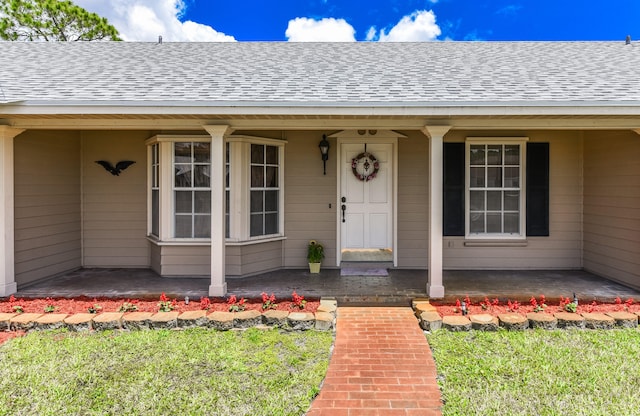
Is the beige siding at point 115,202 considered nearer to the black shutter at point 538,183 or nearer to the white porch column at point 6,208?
the white porch column at point 6,208

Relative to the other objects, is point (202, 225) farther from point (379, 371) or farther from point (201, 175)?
point (379, 371)

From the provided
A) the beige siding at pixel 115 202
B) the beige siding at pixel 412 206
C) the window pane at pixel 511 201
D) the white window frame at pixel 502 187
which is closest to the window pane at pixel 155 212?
the beige siding at pixel 115 202

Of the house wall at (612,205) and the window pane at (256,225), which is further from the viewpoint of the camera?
the window pane at (256,225)

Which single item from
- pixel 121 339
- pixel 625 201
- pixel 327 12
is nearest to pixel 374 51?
pixel 625 201

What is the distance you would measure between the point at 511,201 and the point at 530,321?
2820 millimetres

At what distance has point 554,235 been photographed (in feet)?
20.2

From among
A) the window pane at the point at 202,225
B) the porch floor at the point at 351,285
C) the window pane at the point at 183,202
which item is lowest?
the porch floor at the point at 351,285

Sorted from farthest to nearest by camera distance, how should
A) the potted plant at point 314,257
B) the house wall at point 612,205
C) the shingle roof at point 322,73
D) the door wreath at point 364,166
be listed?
the door wreath at point 364,166 < the potted plant at point 314,257 < the house wall at point 612,205 < the shingle roof at point 322,73

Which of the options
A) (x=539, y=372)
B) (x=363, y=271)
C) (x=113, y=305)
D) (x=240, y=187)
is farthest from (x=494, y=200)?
(x=113, y=305)

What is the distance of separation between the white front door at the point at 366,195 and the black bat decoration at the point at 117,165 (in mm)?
3563

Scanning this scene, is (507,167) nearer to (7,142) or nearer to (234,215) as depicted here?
(234,215)

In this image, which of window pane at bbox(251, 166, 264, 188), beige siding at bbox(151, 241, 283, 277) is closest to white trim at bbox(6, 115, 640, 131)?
window pane at bbox(251, 166, 264, 188)

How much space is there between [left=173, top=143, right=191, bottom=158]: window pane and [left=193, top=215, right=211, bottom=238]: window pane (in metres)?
0.89

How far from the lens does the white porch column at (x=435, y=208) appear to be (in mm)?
4609
